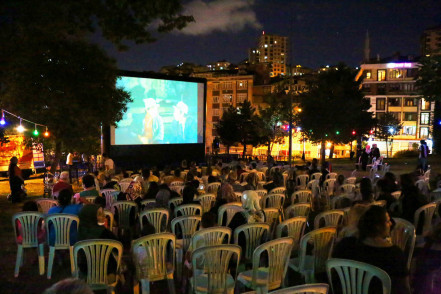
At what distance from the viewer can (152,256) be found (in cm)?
406

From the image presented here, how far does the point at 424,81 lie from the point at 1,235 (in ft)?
35.8

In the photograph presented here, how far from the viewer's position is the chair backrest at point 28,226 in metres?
5.22

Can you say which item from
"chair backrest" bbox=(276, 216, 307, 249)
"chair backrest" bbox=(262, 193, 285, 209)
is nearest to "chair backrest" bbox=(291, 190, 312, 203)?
"chair backrest" bbox=(262, 193, 285, 209)

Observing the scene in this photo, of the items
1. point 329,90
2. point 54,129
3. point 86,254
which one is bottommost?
point 86,254

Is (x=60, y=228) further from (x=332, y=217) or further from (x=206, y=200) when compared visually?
(x=332, y=217)

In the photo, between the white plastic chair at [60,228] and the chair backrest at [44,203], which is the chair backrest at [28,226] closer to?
the white plastic chair at [60,228]

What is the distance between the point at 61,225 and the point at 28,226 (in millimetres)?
647

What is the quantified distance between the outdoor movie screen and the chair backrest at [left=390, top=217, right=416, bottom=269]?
16.7m

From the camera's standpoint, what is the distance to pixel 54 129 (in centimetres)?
1240

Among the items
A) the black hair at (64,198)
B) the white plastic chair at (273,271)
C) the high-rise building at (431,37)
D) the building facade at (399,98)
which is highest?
the high-rise building at (431,37)

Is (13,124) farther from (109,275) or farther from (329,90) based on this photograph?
(329,90)

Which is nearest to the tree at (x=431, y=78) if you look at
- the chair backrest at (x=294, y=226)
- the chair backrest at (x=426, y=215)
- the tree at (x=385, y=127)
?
the chair backrest at (x=426, y=215)

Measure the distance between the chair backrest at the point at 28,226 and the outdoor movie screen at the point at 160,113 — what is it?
14.7m

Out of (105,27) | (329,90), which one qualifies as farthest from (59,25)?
(329,90)
